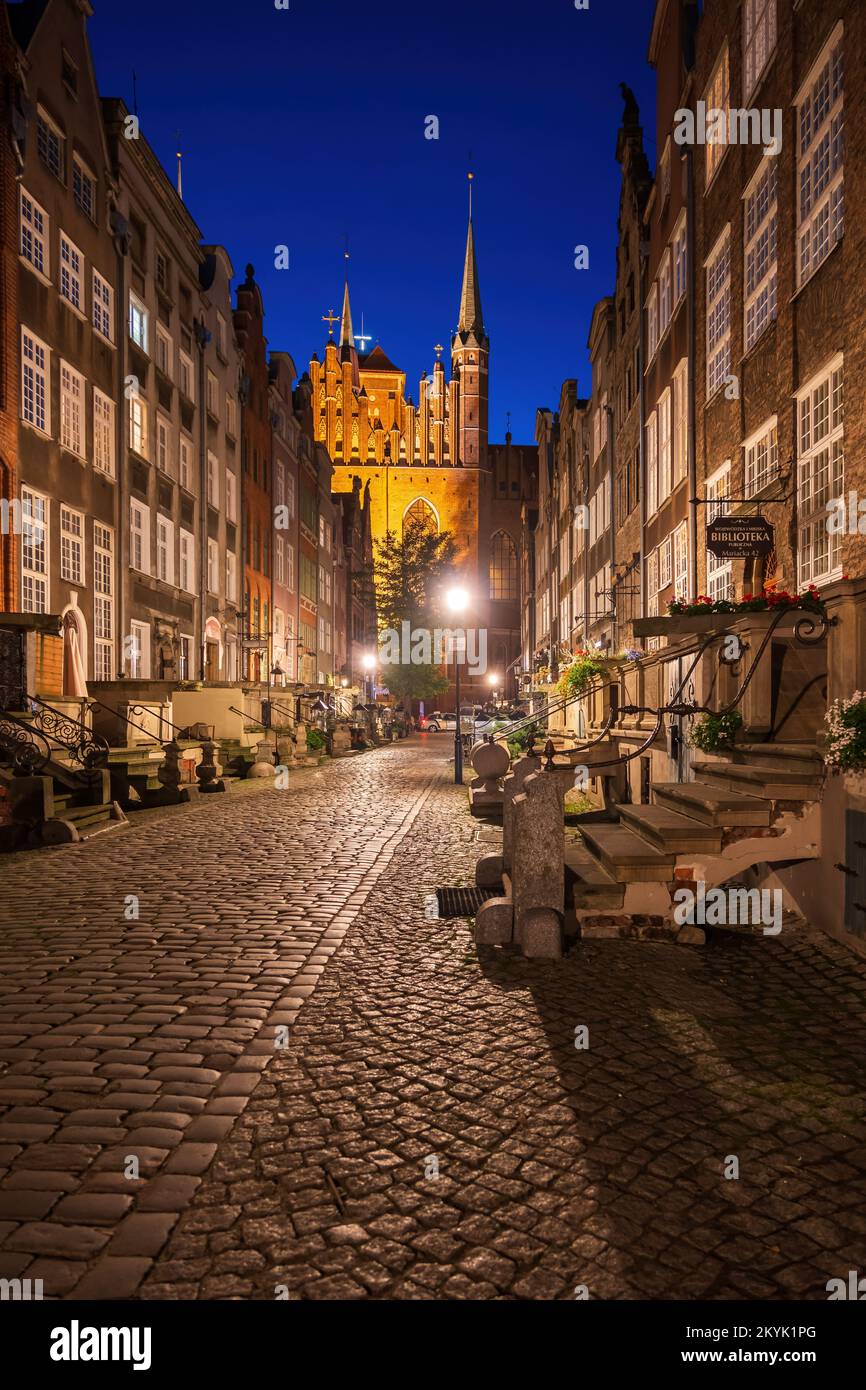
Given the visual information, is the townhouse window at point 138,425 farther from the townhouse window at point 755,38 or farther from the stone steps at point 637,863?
the stone steps at point 637,863

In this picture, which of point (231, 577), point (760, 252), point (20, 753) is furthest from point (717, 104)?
point (231, 577)

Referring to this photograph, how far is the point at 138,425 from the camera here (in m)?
23.3

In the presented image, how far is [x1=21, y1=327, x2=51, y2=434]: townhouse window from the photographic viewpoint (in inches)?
667

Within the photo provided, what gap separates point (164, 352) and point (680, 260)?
53.5 feet

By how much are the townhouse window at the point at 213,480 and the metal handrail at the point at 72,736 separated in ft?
54.1

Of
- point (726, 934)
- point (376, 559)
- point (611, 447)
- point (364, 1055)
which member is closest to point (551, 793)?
point (726, 934)

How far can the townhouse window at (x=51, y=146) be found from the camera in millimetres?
17766

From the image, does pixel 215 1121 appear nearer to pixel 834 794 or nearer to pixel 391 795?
pixel 834 794

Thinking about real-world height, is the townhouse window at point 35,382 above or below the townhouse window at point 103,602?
above

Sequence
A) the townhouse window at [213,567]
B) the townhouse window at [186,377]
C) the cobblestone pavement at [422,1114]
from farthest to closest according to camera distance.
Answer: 1. the townhouse window at [213,567]
2. the townhouse window at [186,377]
3. the cobblestone pavement at [422,1114]

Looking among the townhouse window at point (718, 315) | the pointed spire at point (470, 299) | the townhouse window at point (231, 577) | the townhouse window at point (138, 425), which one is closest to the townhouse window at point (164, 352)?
the townhouse window at point (138, 425)

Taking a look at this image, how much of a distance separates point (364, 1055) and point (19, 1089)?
1579mm

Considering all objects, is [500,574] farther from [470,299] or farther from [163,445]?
[163,445]

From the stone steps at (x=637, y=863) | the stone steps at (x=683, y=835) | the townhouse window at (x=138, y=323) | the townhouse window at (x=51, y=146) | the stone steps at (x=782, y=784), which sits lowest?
the stone steps at (x=637, y=863)
